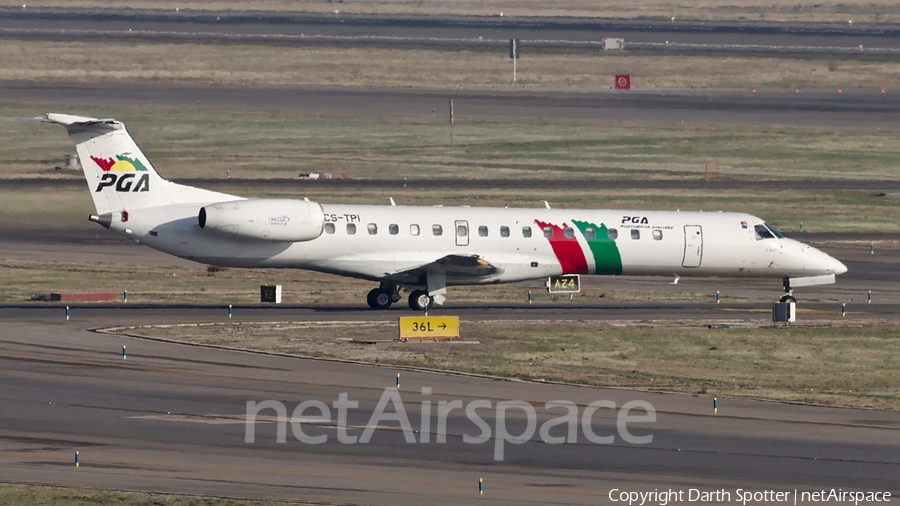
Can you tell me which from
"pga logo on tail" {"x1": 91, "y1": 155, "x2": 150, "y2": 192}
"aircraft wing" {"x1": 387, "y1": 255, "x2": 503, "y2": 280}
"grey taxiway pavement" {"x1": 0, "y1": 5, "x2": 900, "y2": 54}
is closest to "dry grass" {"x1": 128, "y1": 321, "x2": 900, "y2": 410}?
"aircraft wing" {"x1": 387, "y1": 255, "x2": 503, "y2": 280}

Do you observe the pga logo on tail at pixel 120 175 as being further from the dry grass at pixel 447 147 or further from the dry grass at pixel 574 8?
the dry grass at pixel 574 8

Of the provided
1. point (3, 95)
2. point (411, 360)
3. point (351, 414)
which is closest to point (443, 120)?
point (3, 95)

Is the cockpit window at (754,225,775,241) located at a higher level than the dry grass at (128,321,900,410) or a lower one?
higher

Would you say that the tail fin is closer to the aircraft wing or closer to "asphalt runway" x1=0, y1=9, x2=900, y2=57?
the aircraft wing

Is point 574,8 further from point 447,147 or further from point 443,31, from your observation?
point 447,147

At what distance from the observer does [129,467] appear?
25.8 metres

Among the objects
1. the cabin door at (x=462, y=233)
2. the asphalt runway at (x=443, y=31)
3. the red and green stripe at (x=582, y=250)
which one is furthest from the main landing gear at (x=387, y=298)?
the asphalt runway at (x=443, y=31)

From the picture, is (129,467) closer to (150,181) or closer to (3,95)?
(150,181)

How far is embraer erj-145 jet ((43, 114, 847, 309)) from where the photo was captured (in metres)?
43.2

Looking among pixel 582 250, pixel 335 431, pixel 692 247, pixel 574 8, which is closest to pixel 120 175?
pixel 582 250

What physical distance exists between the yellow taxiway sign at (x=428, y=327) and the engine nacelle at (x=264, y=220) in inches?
214

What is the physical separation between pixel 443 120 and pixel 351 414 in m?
69.3

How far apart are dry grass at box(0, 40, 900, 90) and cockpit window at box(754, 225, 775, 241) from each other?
219ft

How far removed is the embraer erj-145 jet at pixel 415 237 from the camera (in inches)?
1700
